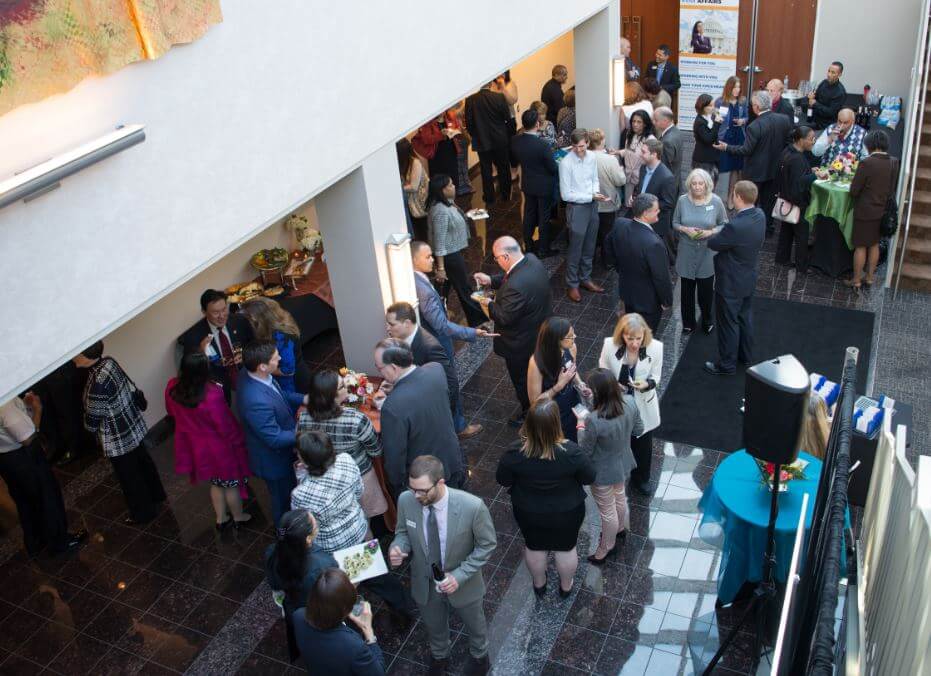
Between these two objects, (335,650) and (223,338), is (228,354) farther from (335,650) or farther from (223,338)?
(335,650)

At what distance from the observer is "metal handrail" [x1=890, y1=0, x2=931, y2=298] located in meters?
8.84

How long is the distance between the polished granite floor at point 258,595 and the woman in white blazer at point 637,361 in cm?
85

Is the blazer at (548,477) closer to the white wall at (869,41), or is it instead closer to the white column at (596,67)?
the white column at (596,67)

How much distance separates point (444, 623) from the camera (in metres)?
5.15

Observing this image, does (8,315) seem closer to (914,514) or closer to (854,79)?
(914,514)

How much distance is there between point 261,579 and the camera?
6.12 meters

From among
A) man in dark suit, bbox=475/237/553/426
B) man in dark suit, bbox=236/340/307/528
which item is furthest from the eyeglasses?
man in dark suit, bbox=475/237/553/426

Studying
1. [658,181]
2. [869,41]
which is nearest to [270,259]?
[658,181]

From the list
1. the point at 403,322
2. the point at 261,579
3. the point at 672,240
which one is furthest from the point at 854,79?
the point at 261,579

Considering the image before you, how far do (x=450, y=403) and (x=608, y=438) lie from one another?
192 cm

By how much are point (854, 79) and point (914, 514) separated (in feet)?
40.0

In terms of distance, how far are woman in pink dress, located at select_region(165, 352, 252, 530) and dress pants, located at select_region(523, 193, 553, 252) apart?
4.98m

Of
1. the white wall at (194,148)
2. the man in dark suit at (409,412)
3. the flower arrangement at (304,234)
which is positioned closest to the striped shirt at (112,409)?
the white wall at (194,148)

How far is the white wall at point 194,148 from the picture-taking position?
369 centimetres
